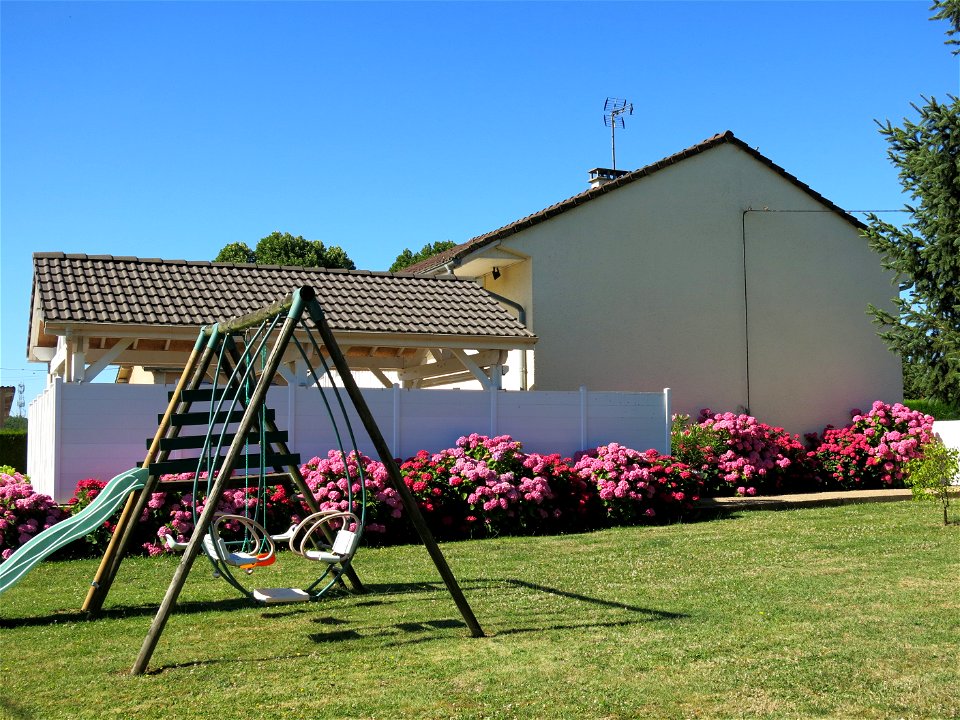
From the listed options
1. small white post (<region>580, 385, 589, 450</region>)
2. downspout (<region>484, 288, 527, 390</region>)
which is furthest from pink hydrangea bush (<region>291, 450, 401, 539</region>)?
downspout (<region>484, 288, 527, 390</region>)

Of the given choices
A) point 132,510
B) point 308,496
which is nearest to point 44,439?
point 132,510

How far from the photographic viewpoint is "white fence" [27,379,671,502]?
1287 centimetres

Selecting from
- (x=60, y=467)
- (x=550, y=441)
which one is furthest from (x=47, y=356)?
(x=550, y=441)

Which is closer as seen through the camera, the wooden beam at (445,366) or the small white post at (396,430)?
the small white post at (396,430)

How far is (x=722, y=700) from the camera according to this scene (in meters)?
5.62

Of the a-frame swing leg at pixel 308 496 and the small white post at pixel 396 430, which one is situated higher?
the small white post at pixel 396 430

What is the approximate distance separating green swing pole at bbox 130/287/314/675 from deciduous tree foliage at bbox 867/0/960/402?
11.5 metres

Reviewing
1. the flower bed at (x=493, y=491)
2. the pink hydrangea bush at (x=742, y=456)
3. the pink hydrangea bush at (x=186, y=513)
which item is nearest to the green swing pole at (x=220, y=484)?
the flower bed at (x=493, y=491)

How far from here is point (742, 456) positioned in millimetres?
18016

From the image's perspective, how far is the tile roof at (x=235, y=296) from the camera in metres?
14.9

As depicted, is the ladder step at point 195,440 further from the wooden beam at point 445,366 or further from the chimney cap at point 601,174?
the chimney cap at point 601,174

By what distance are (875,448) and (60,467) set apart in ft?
48.4

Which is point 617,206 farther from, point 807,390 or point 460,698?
point 460,698

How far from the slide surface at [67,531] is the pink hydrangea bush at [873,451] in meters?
14.5
